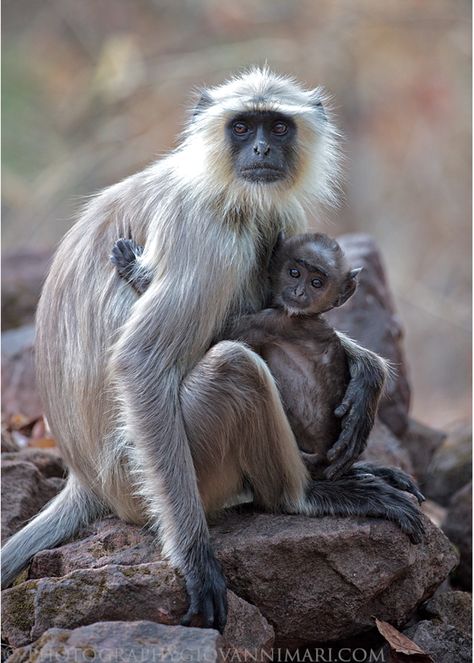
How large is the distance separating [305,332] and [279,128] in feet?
2.47

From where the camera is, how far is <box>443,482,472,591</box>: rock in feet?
15.4

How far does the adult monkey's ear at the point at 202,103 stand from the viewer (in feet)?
12.4

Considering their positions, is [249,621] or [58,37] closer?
[249,621]

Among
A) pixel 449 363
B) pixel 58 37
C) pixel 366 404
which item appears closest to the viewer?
pixel 366 404

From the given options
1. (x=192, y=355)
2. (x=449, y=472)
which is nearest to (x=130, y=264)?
(x=192, y=355)

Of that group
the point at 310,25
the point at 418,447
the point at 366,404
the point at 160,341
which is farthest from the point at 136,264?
the point at 310,25

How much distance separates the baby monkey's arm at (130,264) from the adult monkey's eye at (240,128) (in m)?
0.55

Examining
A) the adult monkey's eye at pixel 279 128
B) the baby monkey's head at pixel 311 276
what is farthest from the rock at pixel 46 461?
the adult monkey's eye at pixel 279 128

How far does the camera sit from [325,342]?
12.1 ft

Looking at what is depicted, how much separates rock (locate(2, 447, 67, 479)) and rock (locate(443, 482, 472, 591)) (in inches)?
74.3

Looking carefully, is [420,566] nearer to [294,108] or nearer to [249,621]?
[249,621]

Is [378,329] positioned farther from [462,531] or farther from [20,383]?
[20,383]

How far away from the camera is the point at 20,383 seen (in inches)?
224

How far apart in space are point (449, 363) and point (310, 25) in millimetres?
4279
